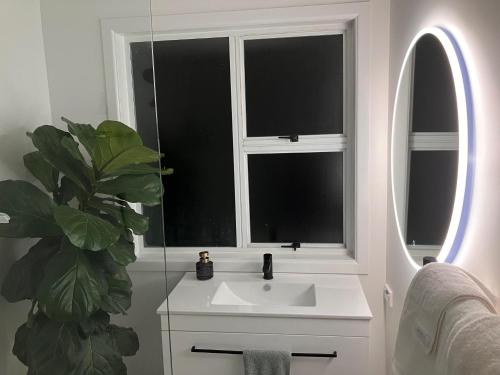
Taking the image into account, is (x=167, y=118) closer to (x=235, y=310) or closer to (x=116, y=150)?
(x=116, y=150)

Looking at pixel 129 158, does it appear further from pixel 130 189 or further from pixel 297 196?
pixel 297 196

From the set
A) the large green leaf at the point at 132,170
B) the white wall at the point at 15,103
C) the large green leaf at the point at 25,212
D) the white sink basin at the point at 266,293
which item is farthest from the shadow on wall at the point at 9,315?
the white sink basin at the point at 266,293

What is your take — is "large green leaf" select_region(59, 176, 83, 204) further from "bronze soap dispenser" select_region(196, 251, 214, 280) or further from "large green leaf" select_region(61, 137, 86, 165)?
"bronze soap dispenser" select_region(196, 251, 214, 280)

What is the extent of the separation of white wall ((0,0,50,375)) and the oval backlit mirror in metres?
1.59

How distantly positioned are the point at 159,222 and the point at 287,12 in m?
1.21

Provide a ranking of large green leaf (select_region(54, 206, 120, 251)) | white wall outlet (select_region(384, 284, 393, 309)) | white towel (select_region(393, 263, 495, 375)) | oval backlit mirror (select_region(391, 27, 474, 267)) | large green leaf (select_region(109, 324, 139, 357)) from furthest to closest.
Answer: white wall outlet (select_region(384, 284, 393, 309))
large green leaf (select_region(109, 324, 139, 357))
large green leaf (select_region(54, 206, 120, 251))
oval backlit mirror (select_region(391, 27, 474, 267))
white towel (select_region(393, 263, 495, 375))

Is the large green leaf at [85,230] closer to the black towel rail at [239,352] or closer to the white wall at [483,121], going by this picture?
the black towel rail at [239,352]

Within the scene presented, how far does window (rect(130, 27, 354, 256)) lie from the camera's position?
86.6 inches

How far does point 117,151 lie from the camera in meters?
1.72

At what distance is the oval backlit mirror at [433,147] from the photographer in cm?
120

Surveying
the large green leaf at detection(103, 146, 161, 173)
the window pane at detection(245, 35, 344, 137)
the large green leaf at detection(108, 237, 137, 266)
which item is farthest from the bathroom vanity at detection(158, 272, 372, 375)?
the window pane at detection(245, 35, 344, 137)

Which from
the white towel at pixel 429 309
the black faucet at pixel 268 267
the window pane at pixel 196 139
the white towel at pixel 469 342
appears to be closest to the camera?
the white towel at pixel 469 342

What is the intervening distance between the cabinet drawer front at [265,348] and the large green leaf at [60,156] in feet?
2.57

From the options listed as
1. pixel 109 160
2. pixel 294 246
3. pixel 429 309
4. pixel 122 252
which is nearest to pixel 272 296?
pixel 294 246
